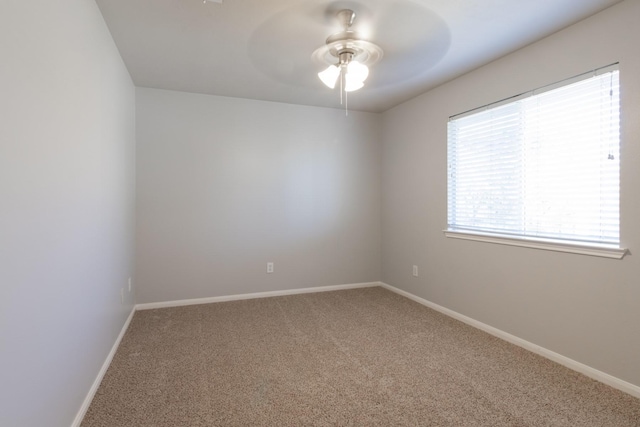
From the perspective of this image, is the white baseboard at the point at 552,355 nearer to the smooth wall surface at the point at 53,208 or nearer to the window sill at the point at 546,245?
the window sill at the point at 546,245

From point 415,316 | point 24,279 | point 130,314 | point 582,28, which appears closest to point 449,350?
point 415,316

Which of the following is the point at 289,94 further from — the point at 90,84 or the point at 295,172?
the point at 90,84

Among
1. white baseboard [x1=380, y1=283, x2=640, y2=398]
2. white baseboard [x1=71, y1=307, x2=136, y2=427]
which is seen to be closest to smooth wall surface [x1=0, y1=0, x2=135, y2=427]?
white baseboard [x1=71, y1=307, x2=136, y2=427]

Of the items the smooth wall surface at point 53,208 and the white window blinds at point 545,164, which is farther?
the white window blinds at point 545,164

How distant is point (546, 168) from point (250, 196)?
2.90 meters

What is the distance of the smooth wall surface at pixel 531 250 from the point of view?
6.48ft

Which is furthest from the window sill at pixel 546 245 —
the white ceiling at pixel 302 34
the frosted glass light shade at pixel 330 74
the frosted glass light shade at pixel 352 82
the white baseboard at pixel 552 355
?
the frosted glass light shade at pixel 330 74

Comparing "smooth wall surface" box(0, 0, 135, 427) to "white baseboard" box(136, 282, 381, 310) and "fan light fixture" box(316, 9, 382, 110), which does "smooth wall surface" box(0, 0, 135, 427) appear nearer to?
"white baseboard" box(136, 282, 381, 310)

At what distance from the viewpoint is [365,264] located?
4.47 metres

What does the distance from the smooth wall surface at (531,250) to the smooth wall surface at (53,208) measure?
2.98m

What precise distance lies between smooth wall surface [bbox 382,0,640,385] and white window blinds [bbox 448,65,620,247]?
0.09 meters

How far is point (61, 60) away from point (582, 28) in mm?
3055

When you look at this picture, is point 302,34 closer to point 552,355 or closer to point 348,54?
point 348,54

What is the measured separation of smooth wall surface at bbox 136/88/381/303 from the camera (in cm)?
353
